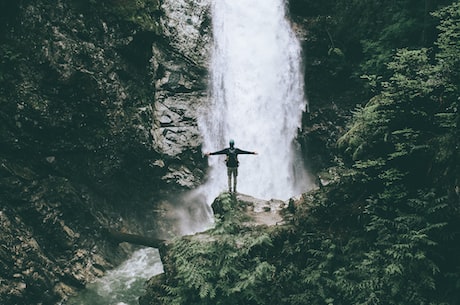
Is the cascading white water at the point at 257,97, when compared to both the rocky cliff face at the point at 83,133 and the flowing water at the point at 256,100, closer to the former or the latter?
the flowing water at the point at 256,100

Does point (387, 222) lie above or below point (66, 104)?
below

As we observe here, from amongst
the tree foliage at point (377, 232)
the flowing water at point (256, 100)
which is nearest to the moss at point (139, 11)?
the flowing water at point (256, 100)

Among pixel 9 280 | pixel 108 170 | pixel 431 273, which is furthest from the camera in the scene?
pixel 108 170

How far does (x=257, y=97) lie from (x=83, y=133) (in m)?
8.51

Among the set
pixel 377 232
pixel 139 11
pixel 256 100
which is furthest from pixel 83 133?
pixel 377 232

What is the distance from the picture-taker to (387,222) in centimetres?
966

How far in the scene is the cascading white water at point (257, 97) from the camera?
67.3 ft

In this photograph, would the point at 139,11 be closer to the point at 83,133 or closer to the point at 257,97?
the point at 83,133

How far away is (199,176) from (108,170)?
165 inches

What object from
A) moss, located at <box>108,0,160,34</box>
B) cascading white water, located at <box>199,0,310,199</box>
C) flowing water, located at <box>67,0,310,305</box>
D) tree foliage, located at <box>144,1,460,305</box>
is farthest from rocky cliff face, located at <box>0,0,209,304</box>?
tree foliage, located at <box>144,1,460,305</box>

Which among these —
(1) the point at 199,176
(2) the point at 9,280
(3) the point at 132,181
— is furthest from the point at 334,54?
(2) the point at 9,280

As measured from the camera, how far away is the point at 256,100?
21000 mm

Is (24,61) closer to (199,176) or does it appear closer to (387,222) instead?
(199,176)

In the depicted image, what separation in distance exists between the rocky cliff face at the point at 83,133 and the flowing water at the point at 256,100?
1.41 m
